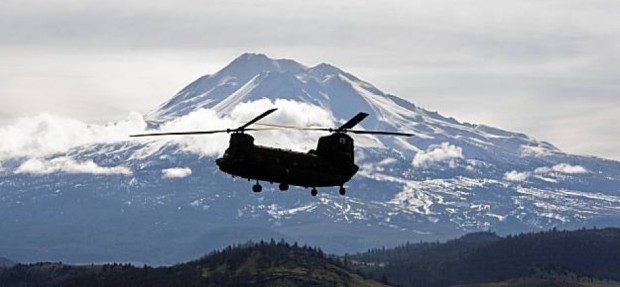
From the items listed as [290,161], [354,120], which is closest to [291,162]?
[290,161]

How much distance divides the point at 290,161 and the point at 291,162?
8.0 inches

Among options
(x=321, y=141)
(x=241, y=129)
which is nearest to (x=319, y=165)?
(x=321, y=141)

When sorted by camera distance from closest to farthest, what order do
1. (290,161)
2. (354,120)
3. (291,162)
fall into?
(290,161)
(291,162)
(354,120)

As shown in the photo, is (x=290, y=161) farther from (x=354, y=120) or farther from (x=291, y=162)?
(x=354, y=120)

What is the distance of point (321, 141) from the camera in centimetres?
13650

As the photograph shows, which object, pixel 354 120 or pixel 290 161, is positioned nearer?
pixel 290 161

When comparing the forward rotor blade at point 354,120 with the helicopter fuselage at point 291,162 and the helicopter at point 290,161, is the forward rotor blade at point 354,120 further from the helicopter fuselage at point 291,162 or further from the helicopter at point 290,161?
the helicopter fuselage at point 291,162

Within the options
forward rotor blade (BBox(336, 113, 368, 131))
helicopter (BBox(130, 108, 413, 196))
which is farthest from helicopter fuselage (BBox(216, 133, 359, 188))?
forward rotor blade (BBox(336, 113, 368, 131))

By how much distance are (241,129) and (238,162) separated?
3.62 metres

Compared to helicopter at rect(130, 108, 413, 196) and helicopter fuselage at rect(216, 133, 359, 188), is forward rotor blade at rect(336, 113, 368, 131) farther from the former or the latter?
helicopter fuselage at rect(216, 133, 359, 188)

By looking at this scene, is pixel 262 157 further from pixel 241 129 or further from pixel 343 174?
pixel 343 174

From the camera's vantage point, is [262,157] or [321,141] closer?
[262,157]

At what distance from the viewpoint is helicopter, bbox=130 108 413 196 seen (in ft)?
412

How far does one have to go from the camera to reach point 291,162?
12912 cm
